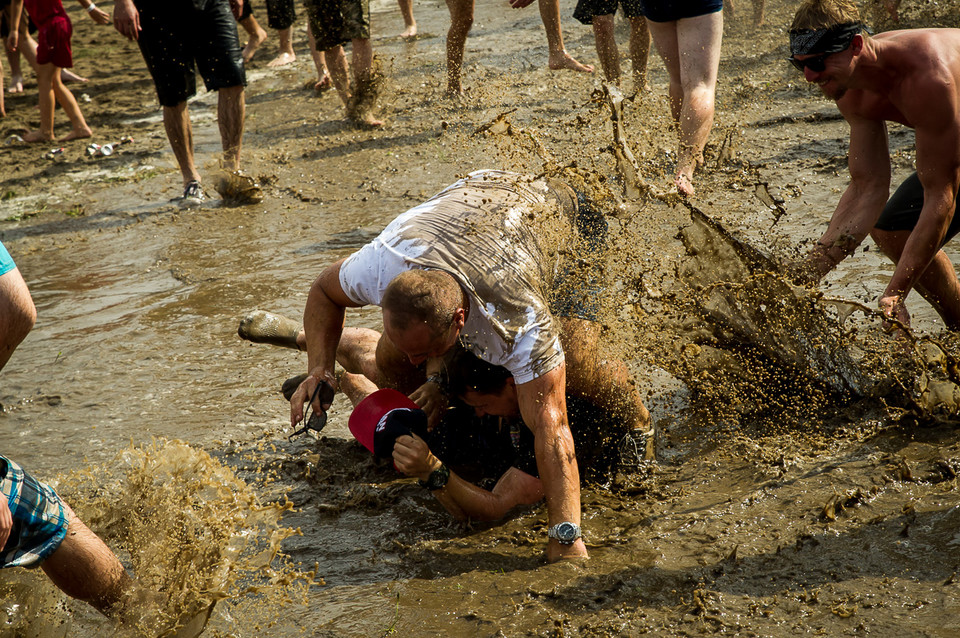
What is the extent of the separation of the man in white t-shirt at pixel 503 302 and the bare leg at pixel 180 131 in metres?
3.74

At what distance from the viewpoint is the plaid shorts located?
239 cm

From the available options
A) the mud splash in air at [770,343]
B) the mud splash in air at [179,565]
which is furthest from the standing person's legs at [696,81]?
the mud splash in air at [179,565]

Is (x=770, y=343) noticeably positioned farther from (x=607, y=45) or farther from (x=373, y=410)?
(x=607, y=45)

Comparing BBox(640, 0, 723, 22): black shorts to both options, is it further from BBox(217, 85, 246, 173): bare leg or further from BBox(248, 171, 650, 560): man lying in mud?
BBox(217, 85, 246, 173): bare leg

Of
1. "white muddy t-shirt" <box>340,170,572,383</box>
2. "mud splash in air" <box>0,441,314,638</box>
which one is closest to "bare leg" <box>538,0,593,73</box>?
"white muddy t-shirt" <box>340,170,572,383</box>

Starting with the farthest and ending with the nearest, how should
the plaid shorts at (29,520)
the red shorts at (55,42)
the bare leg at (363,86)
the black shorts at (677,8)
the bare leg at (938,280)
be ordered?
1. the red shorts at (55,42)
2. the bare leg at (363,86)
3. the black shorts at (677,8)
4. the bare leg at (938,280)
5. the plaid shorts at (29,520)

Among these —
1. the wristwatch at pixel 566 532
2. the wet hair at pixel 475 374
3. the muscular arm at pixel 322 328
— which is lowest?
the wristwatch at pixel 566 532

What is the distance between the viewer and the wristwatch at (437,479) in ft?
10.7

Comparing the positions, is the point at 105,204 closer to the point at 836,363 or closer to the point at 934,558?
the point at 836,363

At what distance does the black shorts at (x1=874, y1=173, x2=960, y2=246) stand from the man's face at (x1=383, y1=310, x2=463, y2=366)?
214 centimetres

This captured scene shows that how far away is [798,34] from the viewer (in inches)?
136

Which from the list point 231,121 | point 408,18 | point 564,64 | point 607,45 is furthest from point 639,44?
point 408,18

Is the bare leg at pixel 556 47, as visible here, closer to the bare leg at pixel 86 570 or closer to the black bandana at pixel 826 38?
the black bandana at pixel 826 38

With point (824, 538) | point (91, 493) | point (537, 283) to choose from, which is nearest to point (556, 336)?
point (537, 283)
